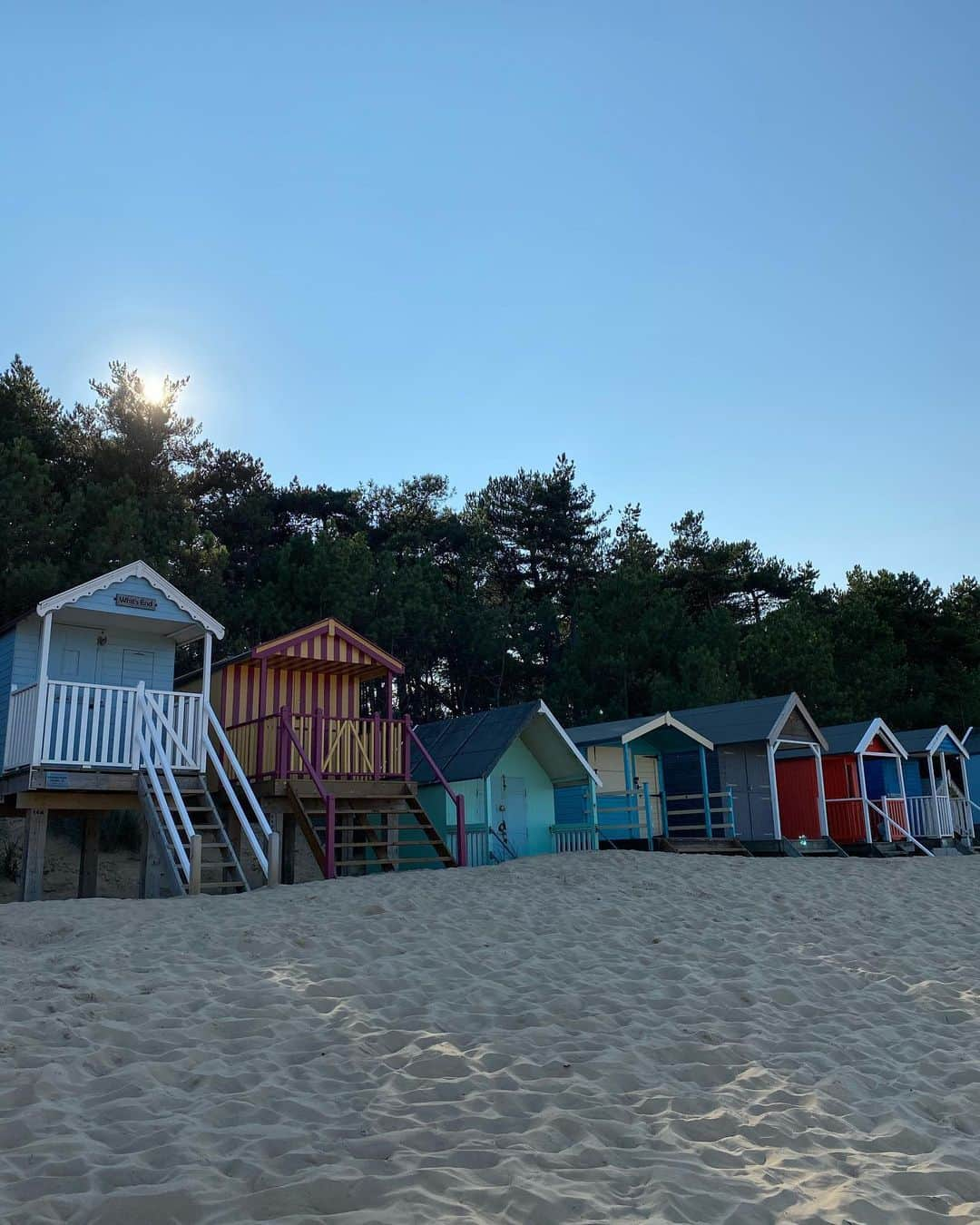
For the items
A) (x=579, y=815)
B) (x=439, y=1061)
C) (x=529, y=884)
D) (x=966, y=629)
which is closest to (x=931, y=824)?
(x=579, y=815)

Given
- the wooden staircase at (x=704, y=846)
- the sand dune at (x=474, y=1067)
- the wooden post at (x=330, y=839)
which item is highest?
the wooden post at (x=330, y=839)

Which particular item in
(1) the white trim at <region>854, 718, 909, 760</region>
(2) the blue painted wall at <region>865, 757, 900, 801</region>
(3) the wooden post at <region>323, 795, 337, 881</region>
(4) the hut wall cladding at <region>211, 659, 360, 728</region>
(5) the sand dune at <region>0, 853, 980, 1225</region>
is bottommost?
(5) the sand dune at <region>0, 853, 980, 1225</region>

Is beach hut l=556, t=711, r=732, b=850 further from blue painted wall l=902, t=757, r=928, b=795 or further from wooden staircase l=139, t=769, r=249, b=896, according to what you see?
wooden staircase l=139, t=769, r=249, b=896

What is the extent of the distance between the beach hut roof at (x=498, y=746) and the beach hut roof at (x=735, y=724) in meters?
1.48

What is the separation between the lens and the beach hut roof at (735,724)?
23.5 m

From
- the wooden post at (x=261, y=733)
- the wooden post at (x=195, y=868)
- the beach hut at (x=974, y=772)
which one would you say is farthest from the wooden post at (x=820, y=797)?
the wooden post at (x=195, y=868)

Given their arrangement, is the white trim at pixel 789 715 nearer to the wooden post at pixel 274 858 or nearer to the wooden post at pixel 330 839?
the wooden post at pixel 330 839

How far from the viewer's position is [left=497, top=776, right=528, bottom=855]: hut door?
20.5 m

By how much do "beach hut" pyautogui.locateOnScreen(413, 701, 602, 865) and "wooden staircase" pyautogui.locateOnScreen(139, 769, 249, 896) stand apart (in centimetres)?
616

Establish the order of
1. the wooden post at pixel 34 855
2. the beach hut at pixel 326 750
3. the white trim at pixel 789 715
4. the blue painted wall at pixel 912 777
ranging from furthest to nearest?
the blue painted wall at pixel 912 777, the white trim at pixel 789 715, the beach hut at pixel 326 750, the wooden post at pixel 34 855

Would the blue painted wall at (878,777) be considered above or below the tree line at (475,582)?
below

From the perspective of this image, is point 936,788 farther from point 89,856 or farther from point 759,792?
point 89,856

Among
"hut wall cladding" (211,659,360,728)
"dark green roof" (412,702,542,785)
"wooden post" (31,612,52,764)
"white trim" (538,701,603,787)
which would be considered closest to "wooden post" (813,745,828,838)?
"white trim" (538,701,603,787)

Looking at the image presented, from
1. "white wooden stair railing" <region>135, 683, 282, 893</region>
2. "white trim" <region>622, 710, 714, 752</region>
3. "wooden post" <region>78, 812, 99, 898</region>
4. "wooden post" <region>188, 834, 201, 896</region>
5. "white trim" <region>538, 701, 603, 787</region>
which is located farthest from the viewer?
"white trim" <region>622, 710, 714, 752</region>
